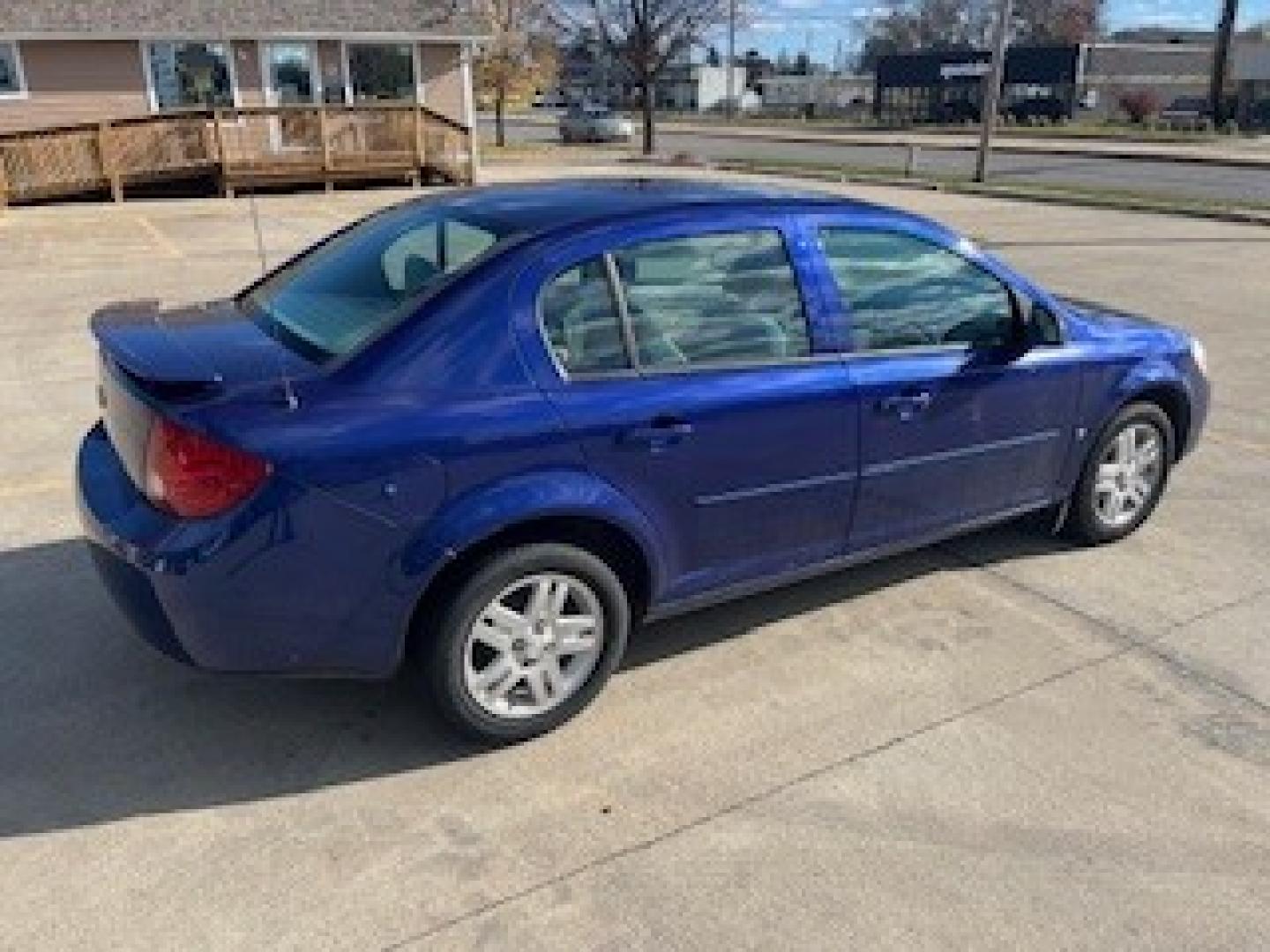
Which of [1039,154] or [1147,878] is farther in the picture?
[1039,154]

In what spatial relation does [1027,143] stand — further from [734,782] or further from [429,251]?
[734,782]

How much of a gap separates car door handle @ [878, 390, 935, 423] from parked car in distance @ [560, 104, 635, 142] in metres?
40.9

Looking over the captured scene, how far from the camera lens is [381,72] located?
2358cm

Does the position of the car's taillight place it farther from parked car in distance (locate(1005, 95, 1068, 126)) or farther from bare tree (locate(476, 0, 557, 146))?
parked car in distance (locate(1005, 95, 1068, 126))

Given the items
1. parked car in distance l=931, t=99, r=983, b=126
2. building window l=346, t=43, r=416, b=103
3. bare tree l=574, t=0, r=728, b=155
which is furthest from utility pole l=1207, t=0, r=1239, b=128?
building window l=346, t=43, r=416, b=103

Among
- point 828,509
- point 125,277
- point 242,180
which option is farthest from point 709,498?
point 242,180

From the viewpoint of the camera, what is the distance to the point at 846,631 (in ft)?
13.5

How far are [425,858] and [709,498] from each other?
1377 mm

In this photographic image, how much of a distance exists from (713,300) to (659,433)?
0.53 meters

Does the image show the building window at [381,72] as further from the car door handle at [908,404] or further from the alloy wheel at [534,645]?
the alloy wheel at [534,645]

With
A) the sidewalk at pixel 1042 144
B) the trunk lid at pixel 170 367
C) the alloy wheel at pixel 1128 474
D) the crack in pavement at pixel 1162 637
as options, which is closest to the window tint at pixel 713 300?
the trunk lid at pixel 170 367

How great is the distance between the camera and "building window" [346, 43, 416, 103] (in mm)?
23281

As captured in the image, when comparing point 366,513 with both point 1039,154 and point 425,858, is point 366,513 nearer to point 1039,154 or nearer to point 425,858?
point 425,858

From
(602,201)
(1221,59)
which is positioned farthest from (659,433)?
(1221,59)
